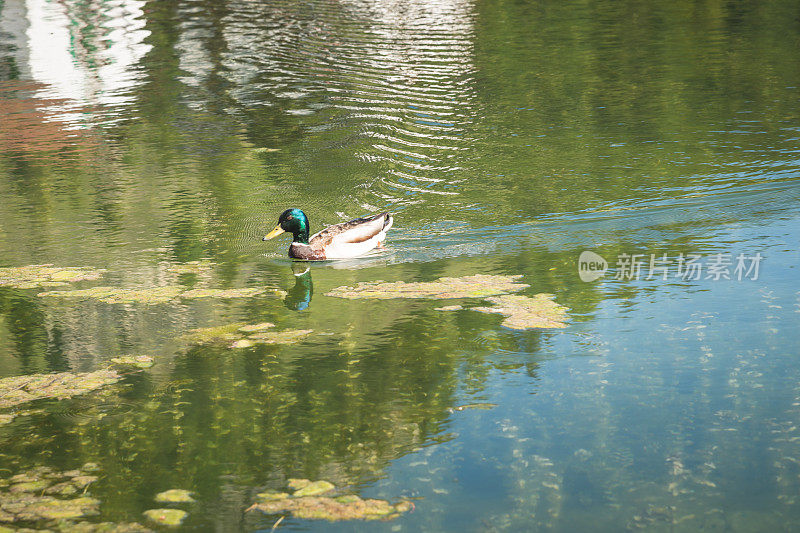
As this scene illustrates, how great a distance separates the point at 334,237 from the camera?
30.8 feet

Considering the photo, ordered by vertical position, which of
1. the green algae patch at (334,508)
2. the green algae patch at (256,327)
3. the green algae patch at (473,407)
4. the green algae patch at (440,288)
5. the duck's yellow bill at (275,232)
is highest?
the green algae patch at (334,508)

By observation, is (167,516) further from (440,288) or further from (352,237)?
(352,237)

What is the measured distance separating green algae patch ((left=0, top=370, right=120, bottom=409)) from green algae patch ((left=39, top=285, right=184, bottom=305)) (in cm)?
150

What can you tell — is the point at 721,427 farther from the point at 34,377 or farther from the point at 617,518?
the point at 34,377

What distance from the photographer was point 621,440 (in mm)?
5559

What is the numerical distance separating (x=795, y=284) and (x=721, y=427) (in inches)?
110

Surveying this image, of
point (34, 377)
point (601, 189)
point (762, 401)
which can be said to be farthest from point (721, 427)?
point (601, 189)

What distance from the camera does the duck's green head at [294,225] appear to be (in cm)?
949

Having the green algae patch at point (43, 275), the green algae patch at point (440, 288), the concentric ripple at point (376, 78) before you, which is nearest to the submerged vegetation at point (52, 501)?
the green algae patch at point (440, 288)

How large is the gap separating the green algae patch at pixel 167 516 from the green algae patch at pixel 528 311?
126 inches

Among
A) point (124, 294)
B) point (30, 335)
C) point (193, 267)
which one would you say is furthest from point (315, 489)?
point (193, 267)

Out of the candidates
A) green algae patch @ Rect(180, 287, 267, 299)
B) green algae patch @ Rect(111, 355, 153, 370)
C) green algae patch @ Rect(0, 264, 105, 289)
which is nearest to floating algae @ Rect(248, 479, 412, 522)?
green algae patch @ Rect(111, 355, 153, 370)

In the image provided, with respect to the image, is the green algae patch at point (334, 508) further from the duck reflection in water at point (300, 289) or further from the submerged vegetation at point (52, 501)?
the duck reflection in water at point (300, 289)

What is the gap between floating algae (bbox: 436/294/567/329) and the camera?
290 inches
